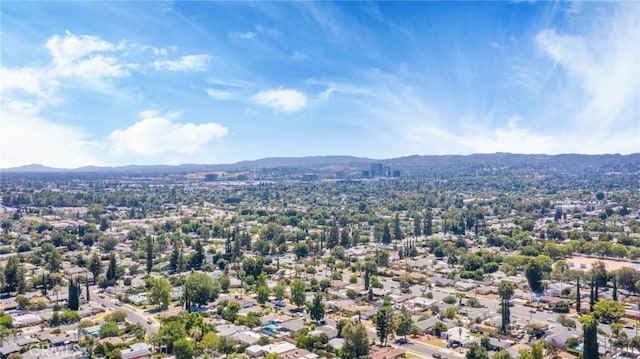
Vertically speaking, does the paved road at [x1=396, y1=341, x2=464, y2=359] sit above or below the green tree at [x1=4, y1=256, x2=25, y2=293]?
below

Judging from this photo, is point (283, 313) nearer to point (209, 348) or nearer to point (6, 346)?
point (209, 348)

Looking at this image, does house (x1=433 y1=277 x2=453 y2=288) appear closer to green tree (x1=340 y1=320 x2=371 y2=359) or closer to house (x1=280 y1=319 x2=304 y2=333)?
house (x1=280 y1=319 x2=304 y2=333)

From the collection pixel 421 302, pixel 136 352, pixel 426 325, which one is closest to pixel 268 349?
pixel 136 352

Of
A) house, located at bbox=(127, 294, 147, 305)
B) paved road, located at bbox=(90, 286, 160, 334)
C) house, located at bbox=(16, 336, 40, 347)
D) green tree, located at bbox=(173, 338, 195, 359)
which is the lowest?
paved road, located at bbox=(90, 286, 160, 334)

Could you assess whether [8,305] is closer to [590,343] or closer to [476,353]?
[476,353]

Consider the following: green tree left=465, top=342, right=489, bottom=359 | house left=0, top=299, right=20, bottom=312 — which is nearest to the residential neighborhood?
green tree left=465, top=342, right=489, bottom=359

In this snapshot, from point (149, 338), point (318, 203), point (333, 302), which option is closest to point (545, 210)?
point (318, 203)
